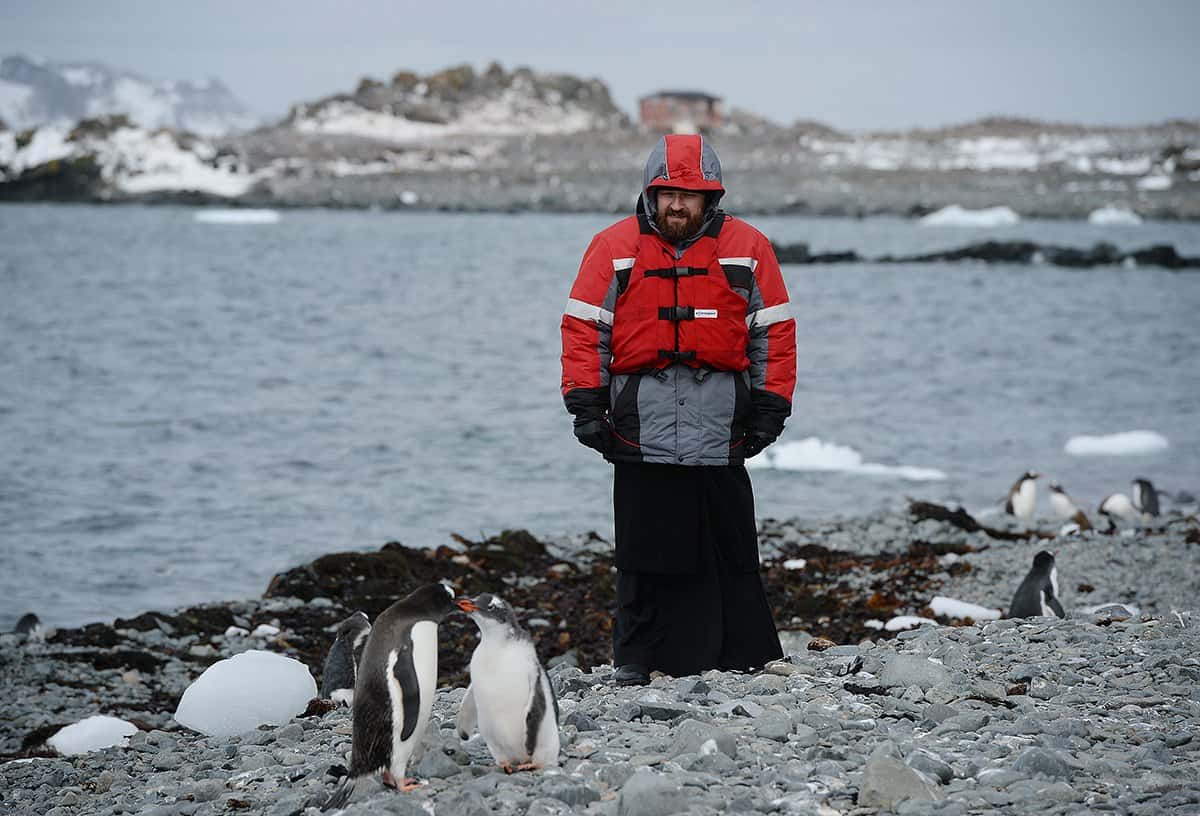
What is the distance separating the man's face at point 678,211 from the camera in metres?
4.81

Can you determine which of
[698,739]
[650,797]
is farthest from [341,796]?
[698,739]

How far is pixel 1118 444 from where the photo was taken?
1474cm

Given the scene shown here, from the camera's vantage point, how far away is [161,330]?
2611 centimetres

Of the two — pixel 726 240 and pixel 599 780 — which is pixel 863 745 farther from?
pixel 726 240

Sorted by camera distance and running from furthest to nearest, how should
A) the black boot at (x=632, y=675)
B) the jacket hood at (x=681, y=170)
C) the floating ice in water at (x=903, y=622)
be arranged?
the floating ice in water at (x=903, y=622)
the black boot at (x=632, y=675)
the jacket hood at (x=681, y=170)

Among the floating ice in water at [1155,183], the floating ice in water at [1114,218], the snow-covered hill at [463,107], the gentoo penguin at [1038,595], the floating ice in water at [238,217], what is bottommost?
the gentoo penguin at [1038,595]

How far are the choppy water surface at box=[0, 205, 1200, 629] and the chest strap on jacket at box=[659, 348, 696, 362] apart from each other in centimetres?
553

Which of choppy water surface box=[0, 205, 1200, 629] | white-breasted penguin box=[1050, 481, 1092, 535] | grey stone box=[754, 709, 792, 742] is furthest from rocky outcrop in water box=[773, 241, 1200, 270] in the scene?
grey stone box=[754, 709, 792, 742]

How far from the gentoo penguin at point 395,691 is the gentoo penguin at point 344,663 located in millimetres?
1562

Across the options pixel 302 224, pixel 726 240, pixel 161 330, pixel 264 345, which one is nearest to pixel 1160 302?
pixel 264 345

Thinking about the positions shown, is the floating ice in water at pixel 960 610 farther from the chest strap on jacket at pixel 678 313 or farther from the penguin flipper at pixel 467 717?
the penguin flipper at pixel 467 717

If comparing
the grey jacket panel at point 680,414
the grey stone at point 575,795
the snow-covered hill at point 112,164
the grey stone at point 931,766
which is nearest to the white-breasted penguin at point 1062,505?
the grey jacket panel at point 680,414

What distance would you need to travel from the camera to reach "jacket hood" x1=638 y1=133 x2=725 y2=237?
4754 mm

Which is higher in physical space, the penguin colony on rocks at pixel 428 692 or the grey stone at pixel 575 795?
the penguin colony on rocks at pixel 428 692
